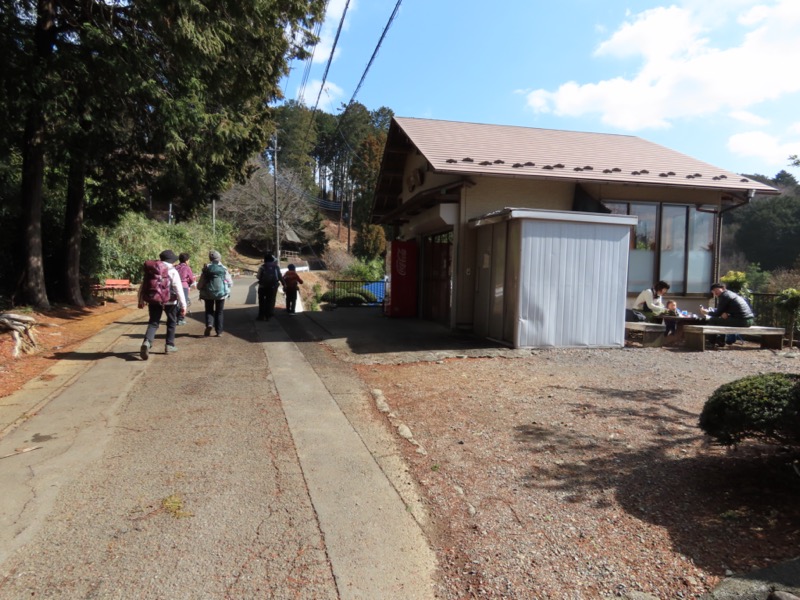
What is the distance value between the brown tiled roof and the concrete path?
21.4ft

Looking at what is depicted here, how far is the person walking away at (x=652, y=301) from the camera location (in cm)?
1179

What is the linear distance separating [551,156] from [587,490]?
10.1m

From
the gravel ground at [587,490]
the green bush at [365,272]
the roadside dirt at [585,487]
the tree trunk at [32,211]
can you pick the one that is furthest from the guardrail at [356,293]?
the gravel ground at [587,490]

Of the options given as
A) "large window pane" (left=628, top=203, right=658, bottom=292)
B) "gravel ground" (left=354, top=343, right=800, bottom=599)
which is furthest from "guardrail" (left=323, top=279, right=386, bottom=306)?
"gravel ground" (left=354, top=343, right=800, bottom=599)

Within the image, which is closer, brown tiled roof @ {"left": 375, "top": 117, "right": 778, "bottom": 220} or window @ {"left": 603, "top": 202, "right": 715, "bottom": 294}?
brown tiled roof @ {"left": 375, "top": 117, "right": 778, "bottom": 220}

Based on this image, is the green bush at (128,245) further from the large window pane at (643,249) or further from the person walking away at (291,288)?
the large window pane at (643,249)

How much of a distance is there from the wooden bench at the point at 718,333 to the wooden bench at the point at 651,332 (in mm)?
513

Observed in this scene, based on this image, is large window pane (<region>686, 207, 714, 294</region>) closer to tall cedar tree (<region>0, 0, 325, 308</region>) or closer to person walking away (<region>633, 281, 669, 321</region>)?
person walking away (<region>633, 281, 669, 321</region>)

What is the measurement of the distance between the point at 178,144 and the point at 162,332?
385 centimetres

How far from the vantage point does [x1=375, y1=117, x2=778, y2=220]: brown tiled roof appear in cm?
1127

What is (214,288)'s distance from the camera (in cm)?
1012

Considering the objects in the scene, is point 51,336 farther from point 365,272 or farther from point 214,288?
point 365,272

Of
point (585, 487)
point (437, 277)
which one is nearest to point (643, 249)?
point (437, 277)

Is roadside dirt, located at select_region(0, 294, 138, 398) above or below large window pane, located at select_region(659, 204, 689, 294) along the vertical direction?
below
